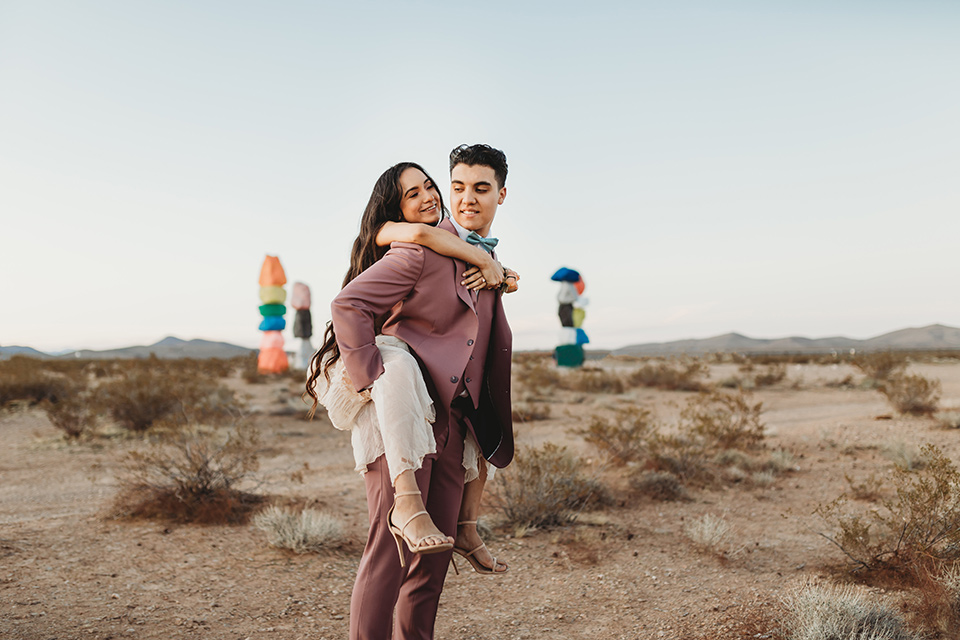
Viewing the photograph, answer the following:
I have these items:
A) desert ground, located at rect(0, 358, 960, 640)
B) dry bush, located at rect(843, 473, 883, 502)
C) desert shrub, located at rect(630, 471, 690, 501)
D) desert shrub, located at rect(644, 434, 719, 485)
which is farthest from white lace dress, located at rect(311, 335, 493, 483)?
dry bush, located at rect(843, 473, 883, 502)

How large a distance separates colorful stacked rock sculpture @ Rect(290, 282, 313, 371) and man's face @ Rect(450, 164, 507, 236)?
16922 mm

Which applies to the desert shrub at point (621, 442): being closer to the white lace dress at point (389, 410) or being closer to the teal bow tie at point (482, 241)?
the teal bow tie at point (482, 241)

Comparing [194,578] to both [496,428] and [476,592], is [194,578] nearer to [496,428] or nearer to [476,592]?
[476,592]

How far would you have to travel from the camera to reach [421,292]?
2121 millimetres

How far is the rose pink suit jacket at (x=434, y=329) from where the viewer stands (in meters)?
1.93

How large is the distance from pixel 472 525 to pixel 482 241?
104cm

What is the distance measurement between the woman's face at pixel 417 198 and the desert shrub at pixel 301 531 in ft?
11.2

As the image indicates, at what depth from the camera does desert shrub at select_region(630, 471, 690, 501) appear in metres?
6.49

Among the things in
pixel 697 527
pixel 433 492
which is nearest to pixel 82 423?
pixel 697 527

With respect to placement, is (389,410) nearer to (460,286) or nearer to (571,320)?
(460,286)

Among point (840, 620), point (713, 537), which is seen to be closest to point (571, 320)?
point (713, 537)

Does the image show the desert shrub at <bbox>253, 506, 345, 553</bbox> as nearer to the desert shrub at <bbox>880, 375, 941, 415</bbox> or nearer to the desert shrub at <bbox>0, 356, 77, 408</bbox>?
the desert shrub at <bbox>880, 375, 941, 415</bbox>

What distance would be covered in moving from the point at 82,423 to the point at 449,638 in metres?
9.55

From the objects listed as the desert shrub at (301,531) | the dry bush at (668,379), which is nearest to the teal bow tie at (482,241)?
the desert shrub at (301,531)
